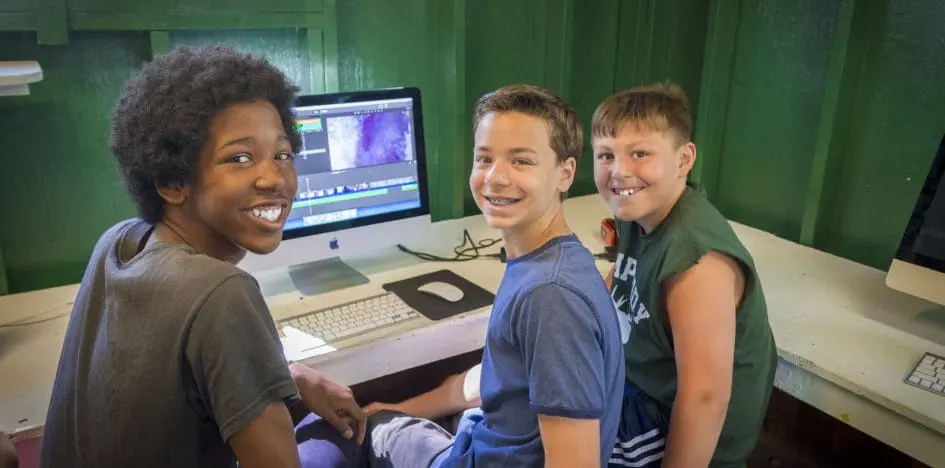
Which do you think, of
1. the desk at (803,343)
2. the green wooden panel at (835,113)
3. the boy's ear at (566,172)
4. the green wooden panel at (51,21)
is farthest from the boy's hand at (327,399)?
the green wooden panel at (835,113)

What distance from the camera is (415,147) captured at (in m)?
1.97

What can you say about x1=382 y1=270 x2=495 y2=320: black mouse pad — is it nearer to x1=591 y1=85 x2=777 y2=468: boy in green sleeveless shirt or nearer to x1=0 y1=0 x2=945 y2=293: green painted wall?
x1=591 y1=85 x2=777 y2=468: boy in green sleeveless shirt

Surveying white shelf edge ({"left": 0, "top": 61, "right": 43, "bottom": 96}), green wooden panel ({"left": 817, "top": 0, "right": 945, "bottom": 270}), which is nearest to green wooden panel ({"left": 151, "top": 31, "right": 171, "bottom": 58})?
white shelf edge ({"left": 0, "top": 61, "right": 43, "bottom": 96})

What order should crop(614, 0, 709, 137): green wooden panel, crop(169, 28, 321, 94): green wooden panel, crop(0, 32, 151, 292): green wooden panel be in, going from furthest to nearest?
crop(614, 0, 709, 137): green wooden panel < crop(169, 28, 321, 94): green wooden panel < crop(0, 32, 151, 292): green wooden panel

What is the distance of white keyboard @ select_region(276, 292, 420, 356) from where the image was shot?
5.10 feet

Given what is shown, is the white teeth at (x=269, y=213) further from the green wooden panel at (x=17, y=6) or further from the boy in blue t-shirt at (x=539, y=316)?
the green wooden panel at (x=17, y=6)

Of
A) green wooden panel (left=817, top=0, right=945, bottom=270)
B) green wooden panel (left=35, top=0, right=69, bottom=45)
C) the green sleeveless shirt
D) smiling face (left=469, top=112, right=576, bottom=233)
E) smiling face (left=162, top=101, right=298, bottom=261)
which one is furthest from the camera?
green wooden panel (left=817, top=0, right=945, bottom=270)

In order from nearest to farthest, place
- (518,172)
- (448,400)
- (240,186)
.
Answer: (240,186) → (518,172) → (448,400)

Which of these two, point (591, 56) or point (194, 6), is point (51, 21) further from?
point (591, 56)

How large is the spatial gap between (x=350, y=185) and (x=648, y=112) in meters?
0.82

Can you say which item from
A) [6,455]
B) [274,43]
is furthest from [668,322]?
[274,43]

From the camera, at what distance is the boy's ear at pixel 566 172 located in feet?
3.97

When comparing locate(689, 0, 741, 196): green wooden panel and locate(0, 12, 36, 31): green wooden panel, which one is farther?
locate(689, 0, 741, 196): green wooden panel

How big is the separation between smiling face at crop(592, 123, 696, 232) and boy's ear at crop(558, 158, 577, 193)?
0.69 ft
